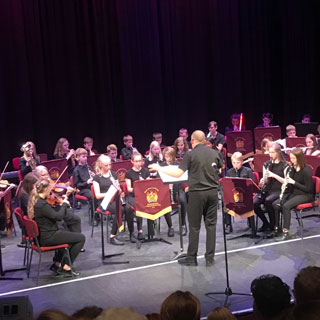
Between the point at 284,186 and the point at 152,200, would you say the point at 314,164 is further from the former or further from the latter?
the point at 152,200

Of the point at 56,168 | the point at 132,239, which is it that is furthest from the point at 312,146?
the point at 56,168

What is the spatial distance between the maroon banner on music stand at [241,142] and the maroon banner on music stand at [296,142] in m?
0.95

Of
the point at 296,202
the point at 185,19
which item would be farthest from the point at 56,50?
the point at 296,202

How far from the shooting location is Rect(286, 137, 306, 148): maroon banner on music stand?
33.0ft

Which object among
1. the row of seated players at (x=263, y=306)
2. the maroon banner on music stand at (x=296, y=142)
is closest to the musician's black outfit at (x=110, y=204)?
the maroon banner on music stand at (x=296, y=142)

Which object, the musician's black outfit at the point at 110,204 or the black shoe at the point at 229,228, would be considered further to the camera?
the black shoe at the point at 229,228

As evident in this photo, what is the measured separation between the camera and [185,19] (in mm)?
13461

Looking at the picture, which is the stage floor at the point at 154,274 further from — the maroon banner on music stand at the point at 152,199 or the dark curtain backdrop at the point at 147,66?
the dark curtain backdrop at the point at 147,66

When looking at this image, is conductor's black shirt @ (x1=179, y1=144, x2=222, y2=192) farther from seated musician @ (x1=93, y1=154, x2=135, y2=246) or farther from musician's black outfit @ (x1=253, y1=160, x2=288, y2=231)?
seated musician @ (x1=93, y1=154, x2=135, y2=246)

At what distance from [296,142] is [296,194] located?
2.37 m

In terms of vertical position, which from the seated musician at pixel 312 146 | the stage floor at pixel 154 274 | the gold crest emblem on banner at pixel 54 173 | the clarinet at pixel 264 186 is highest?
the seated musician at pixel 312 146

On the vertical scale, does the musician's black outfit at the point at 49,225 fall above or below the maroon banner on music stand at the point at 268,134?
below

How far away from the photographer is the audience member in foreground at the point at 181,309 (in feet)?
9.88

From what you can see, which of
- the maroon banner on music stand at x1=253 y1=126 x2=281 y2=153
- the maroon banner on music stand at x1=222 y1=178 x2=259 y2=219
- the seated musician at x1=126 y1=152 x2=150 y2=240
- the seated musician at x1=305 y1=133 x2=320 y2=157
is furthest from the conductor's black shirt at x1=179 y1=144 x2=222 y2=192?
the maroon banner on music stand at x1=253 y1=126 x2=281 y2=153
